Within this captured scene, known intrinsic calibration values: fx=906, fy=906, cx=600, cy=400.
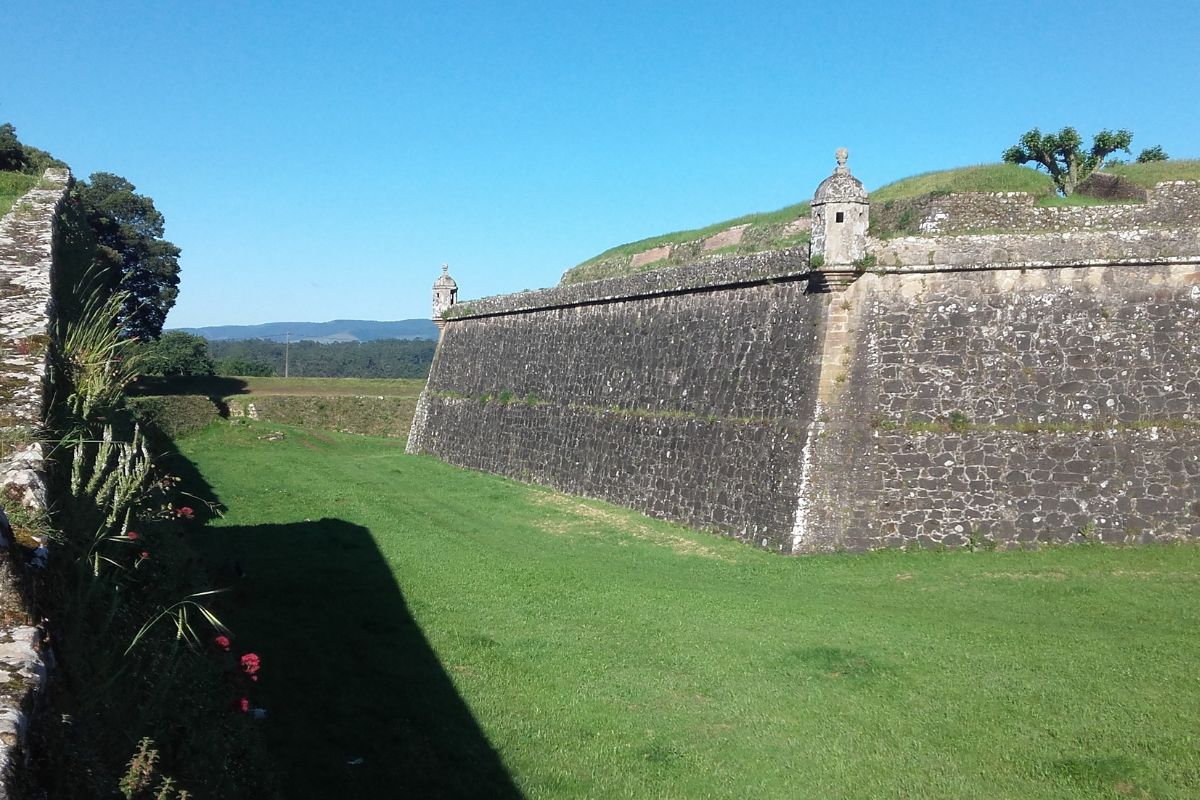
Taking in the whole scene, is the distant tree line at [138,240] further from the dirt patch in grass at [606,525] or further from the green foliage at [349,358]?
the green foliage at [349,358]

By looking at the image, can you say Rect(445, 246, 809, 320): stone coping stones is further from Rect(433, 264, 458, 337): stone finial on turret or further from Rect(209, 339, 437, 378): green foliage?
Rect(209, 339, 437, 378): green foliage

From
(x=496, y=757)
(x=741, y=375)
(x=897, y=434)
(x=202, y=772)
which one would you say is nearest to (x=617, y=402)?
(x=741, y=375)

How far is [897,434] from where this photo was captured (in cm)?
1417

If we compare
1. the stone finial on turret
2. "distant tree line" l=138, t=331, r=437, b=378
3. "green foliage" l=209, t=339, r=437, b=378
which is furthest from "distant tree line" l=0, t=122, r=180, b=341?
"green foliage" l=209, t=339, r=437, b=378

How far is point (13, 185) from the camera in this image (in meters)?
13.3

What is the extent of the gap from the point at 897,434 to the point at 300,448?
21139 mm

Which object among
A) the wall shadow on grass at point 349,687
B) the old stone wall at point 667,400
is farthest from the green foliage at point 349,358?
the wall shadow on grass at point 349,687

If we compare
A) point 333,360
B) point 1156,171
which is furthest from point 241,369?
point 333,360

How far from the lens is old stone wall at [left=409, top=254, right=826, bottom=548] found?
50.3ft

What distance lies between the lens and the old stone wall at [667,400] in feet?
50.3

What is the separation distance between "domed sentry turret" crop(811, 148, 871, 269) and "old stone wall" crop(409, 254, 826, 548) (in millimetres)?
999

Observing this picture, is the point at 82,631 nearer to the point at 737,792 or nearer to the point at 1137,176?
the point at 737,792

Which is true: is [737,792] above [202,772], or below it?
below

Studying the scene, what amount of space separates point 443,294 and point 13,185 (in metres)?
19.2
